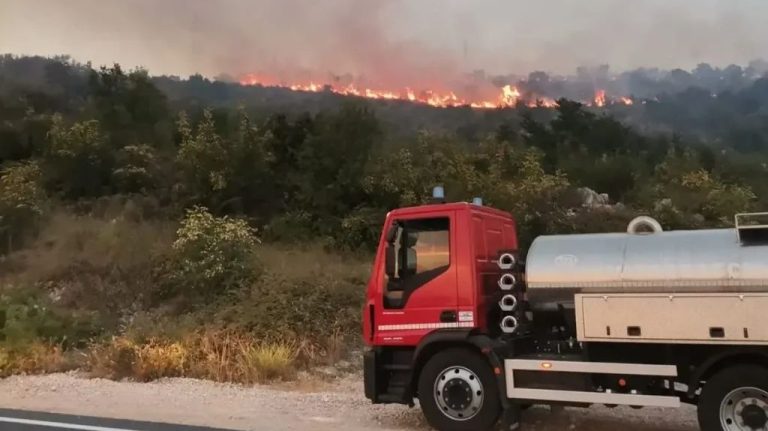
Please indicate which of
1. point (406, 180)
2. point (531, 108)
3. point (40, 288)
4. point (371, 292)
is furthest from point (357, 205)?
point (531, 108)

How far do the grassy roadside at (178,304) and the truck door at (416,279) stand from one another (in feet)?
16.3

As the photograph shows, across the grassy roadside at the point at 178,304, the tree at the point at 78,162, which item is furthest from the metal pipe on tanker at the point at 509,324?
the tree at the point at 78,162

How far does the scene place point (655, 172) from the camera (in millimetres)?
34062

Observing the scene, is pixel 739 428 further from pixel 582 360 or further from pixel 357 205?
pixel 357 205

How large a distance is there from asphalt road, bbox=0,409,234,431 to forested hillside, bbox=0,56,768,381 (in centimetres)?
335

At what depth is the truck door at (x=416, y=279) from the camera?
820 centimetres

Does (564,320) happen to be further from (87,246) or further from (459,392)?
(87,246)

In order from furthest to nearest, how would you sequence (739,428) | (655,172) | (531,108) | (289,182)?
(531,108) < (655,172) < (289,182) < (739,428)

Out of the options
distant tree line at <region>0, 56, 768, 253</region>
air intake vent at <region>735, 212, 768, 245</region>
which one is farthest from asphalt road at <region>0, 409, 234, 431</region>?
distant tree line at <region>0, 56, 768, 253</region>

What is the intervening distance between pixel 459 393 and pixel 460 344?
0.54m

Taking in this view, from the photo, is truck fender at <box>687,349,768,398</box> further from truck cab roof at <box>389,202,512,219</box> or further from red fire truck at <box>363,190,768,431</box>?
truck cab roof at <box>389,202,512,219</box>

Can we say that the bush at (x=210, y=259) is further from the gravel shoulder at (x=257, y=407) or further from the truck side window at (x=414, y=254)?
the truck side window at (x=414, y=254)

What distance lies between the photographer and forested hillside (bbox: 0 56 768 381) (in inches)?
589

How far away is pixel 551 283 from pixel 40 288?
16785 millimetres
